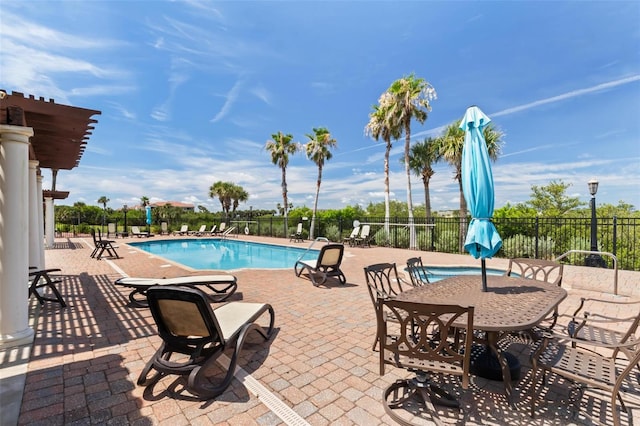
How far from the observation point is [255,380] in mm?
2436

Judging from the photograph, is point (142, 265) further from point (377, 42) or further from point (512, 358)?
point (377, 42)

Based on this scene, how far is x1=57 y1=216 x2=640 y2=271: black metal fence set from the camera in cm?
948

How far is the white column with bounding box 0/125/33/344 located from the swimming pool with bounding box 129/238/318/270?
6689 mm

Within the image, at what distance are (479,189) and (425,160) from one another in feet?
49.8

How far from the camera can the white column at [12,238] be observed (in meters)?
3.10

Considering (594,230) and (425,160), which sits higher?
(425,160)

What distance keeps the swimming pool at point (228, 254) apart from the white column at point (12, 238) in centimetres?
669

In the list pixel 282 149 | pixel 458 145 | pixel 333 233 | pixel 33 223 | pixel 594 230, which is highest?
pixel 282 149

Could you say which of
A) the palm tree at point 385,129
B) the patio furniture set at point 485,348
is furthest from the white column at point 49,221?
the patio furniture set at point 485,348

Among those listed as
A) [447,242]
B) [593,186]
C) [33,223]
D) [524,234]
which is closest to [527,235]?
[524,234]

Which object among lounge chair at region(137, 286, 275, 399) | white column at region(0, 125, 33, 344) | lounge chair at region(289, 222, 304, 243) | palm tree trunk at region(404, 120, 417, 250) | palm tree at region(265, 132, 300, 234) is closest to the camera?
lounge chair at region(137, 286, 275, 399)

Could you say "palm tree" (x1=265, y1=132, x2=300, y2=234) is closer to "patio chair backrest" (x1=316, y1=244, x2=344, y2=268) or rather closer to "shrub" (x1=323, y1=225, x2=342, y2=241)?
"shrub" (x1=323, y1=225, x2=342, y2=241)

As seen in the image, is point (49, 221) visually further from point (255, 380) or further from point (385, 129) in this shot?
point (385, 129)

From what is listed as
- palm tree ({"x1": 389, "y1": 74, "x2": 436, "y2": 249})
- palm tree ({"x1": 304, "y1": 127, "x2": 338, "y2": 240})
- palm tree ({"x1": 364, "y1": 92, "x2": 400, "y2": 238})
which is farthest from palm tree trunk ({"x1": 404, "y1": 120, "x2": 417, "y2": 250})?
palm tree ({"x1": 304, "y1": 127, "x2": 338, "y2": 240})
